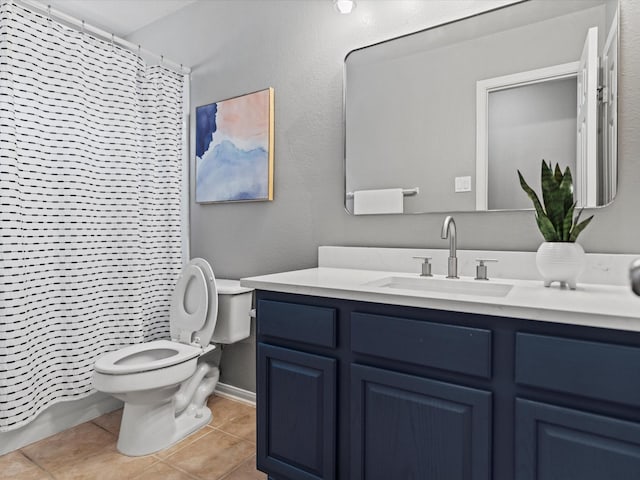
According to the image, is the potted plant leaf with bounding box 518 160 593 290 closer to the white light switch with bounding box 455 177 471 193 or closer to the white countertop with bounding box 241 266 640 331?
the white countertop with bounding box 241 266 640 331

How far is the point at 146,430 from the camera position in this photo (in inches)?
75.3

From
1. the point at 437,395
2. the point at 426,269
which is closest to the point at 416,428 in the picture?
the point at 437,395

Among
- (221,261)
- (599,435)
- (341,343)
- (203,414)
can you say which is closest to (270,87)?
(221,261)

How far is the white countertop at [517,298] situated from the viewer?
97cm

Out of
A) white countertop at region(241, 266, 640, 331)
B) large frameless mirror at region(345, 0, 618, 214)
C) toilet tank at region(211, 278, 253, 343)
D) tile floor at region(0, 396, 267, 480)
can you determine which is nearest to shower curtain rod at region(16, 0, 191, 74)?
large frameless mirror at region(345, 0, 618, 214)

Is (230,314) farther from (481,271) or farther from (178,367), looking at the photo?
(481,271)

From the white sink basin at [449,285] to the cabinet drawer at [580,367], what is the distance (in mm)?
373

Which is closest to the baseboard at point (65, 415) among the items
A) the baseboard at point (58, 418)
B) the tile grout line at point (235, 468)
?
the baseboard at point (58, 418)

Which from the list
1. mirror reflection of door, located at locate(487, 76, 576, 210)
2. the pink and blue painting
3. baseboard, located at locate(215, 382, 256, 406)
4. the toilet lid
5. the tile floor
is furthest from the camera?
baseboard, located at locate(215, 382, 256, 406)

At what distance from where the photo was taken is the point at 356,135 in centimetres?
199

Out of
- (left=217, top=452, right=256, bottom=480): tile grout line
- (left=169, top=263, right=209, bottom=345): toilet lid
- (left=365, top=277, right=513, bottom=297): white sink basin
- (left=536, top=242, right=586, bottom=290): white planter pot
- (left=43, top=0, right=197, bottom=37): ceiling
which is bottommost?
(left=217, top=452, right=256, bottom=480): tile grout line

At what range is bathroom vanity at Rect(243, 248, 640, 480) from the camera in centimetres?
97

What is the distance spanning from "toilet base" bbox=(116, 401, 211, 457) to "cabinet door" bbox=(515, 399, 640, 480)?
159 cm

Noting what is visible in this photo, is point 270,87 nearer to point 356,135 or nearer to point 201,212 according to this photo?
point 356,135
